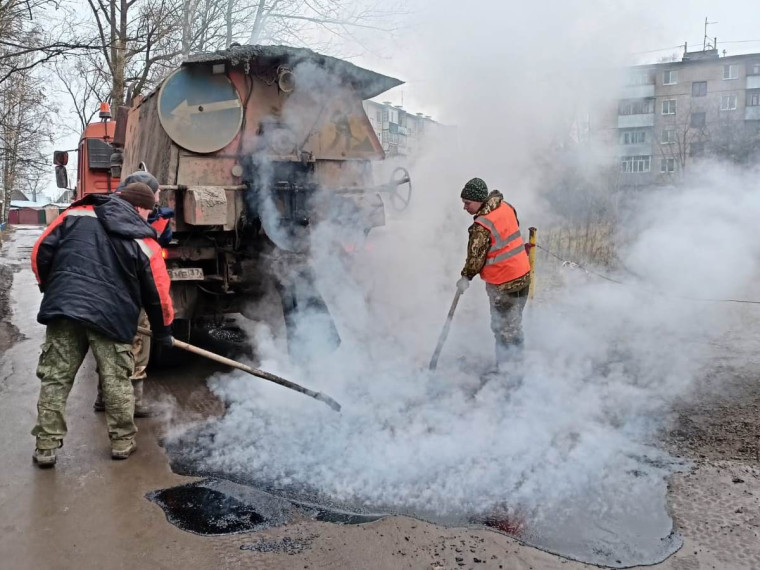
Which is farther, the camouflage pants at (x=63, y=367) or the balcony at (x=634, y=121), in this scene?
the balcony at (x=634, y=121)

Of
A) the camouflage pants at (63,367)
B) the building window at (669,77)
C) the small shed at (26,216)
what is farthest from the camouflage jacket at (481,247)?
the small shed at (26,216)

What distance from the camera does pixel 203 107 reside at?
5.38m

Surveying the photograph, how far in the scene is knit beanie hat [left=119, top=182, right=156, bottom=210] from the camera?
13.0 ft

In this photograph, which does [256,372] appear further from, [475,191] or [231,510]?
[475,191]

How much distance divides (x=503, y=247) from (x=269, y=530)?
280 cm

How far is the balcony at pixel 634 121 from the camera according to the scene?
32.0ft

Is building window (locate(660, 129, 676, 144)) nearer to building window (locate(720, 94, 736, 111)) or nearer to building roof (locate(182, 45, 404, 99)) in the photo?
building window (locate(720, 94, 736, 111))

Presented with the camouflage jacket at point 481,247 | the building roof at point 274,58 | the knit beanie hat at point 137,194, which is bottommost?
the camouflage jacket at point 481,247

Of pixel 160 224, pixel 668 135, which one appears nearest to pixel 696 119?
pixel 668 135

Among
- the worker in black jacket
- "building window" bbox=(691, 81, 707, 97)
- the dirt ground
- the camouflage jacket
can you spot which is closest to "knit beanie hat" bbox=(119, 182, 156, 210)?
the worker in black jacket

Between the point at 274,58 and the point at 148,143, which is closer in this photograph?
the point at 274,58

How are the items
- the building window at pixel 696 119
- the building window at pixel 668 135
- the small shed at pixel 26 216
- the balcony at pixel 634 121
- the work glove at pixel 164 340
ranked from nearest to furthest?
the work glove at pixel 164 340 → the balcony at pixel 634 121 → the building window at pixel 696 119 → the building window at pixel 668 135 → the small shed at pixel 26 216

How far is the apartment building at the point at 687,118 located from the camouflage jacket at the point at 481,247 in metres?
6.23

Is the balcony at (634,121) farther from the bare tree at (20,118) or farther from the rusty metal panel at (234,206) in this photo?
the bare tree at (20,118)
